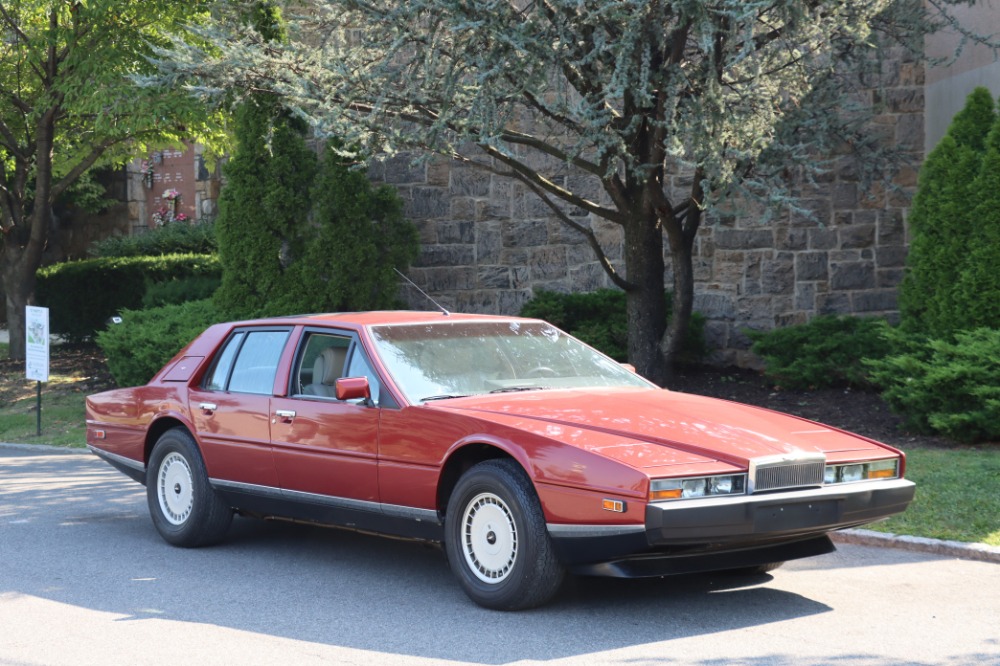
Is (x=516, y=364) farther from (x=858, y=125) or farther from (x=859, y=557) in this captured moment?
(x=858, y=125)

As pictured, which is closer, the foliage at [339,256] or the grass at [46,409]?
the grass at [46,409]

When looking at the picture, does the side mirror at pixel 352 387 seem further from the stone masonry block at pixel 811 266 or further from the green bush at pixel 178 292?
the green bush at pixel 178 292

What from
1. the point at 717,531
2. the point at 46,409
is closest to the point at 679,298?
the point at 717,531

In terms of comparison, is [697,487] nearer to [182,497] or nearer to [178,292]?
[182,497]

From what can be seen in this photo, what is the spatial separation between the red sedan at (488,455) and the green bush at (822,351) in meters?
6.61

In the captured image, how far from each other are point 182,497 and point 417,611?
2.53m

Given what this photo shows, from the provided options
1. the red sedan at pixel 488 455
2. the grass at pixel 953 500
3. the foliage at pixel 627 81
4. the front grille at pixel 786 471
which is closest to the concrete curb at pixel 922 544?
the grass at pixel 953 500

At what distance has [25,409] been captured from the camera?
17.4 meters

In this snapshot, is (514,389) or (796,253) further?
(796,253)

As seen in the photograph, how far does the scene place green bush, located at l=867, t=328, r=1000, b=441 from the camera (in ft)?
35.3

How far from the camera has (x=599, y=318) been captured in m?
16.3

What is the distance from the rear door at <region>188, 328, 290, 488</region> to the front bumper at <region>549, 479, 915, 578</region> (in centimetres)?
246

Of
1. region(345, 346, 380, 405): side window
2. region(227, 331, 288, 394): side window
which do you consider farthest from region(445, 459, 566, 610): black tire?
region(227, 331, 288, 394): side window

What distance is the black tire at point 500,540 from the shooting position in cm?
600
